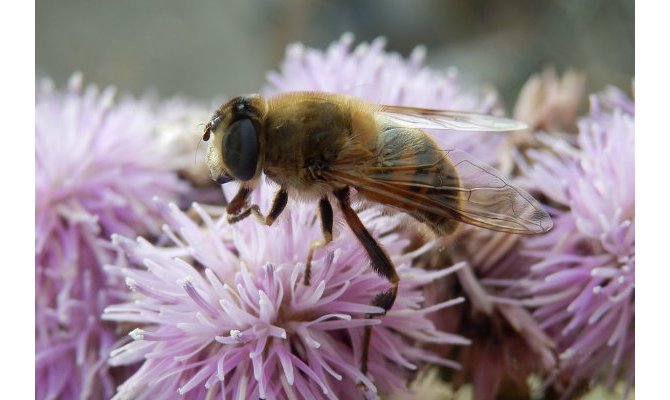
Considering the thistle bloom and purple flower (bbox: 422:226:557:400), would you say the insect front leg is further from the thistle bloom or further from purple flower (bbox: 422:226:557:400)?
the thistle bloom

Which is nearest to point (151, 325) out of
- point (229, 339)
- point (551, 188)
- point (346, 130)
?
point (229, 339)

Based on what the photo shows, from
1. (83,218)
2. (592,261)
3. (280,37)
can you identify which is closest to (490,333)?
(592,261)

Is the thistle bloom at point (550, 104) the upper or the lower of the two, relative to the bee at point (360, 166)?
upper

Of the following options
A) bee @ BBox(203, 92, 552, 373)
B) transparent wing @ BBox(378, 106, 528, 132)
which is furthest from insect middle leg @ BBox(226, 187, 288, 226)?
transparent wing @ BBox(378, 106, 528, 132)

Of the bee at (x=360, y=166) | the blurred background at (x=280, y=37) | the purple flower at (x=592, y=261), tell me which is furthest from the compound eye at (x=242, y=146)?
the blurred background at (x=280, y=37)

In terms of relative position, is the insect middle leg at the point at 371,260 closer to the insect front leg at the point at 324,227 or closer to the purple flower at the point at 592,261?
the insect front leg at the point at 324,227

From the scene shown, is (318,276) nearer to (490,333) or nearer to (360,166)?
(360,166)
